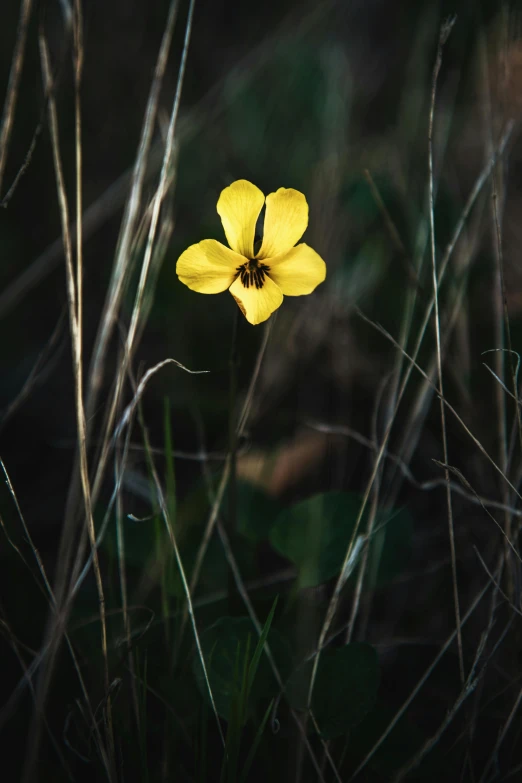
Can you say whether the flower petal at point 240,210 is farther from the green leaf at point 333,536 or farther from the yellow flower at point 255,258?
the green leaf at point 333,536

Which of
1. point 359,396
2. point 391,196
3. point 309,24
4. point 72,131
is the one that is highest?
point 309,24

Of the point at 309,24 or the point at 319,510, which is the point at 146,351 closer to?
the point at 319,510

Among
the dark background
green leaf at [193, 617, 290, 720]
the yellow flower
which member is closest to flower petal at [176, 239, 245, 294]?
the yellow flower

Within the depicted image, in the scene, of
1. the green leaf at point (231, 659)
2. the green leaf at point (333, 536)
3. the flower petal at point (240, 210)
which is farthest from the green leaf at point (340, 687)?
the flower petal at point (240, 210)

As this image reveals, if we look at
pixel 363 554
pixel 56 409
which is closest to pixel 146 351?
pixel 56 409

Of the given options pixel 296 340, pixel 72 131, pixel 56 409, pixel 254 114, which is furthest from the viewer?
pixel 254 114

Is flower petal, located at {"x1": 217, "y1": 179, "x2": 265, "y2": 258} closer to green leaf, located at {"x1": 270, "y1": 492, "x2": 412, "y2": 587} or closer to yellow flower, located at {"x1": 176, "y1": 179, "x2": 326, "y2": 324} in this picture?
yellow flower, located at {"x1": 176, "y1": 179, "x2": 326, "y2": 324}
